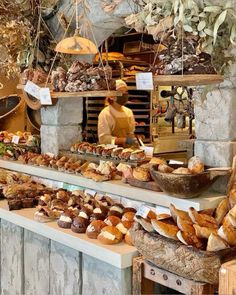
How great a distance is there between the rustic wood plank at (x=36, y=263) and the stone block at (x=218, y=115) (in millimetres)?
1173

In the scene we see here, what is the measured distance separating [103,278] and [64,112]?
5.79ft

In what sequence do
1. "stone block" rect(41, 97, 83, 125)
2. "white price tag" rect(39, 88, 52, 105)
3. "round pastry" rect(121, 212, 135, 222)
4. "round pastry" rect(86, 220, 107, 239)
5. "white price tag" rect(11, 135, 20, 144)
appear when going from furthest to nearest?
1. "white price tag" rect(11, 135, 20, 144)
2. "stone block" rect(41, 97, 83, 125)
3. "white price tag" rect(39, 88, 52, 105)
4. "round pastry" rect(121, 212, 135, 222)
5. "round pastry" rect(86, 220, 107, 239)

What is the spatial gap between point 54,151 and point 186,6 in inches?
77.1

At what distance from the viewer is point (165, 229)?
1922 millimetres

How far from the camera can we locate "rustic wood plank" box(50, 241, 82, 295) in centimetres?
250

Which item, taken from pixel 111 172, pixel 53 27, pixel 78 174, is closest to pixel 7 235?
pixel 78 174

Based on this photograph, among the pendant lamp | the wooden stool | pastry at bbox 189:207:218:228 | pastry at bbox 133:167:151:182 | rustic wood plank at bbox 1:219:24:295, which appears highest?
the pendant lamp

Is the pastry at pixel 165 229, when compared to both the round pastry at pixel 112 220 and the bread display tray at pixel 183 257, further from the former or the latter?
the round pastry at pixel 112 220

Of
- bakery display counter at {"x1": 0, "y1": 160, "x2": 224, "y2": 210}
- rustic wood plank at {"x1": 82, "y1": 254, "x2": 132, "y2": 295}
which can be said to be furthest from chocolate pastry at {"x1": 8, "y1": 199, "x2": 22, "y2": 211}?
rustic wood plank at {"x1": 82, "y1": 254, "x2": 132, "y2": 295}

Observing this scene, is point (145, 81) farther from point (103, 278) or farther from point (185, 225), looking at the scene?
point (103, 278)

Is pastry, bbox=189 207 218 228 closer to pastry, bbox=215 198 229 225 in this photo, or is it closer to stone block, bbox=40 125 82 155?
pastry, bbox=215 198 229 225

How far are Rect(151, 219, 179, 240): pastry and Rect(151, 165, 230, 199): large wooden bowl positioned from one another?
1.25ft

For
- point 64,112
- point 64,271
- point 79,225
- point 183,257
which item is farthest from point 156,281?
point 64,112

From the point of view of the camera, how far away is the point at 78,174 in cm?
314
